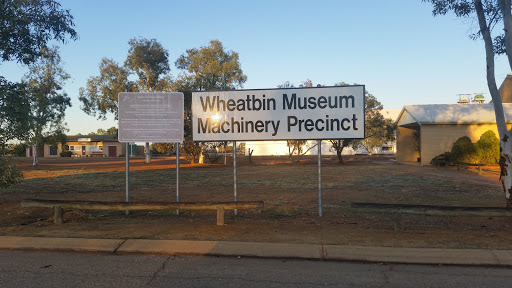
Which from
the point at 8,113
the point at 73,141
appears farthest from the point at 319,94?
the point at 73,141

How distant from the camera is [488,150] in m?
27.0

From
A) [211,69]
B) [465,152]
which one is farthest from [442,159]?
[211,69]

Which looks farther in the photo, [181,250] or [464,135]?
[464,135]

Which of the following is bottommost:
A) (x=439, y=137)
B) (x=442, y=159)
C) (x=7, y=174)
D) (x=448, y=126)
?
(x=442, y=159)

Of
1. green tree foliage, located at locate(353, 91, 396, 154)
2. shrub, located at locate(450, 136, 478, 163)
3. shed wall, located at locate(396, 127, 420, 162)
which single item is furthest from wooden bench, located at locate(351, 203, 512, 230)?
shed wall, located at locate(396, 127, 420, 162)

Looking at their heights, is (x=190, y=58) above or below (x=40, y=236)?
above

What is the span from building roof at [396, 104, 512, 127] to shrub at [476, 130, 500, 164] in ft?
7.11

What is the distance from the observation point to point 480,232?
7645 mm

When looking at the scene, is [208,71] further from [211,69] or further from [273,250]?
[273,250]

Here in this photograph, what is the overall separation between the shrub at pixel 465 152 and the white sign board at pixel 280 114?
841 inches

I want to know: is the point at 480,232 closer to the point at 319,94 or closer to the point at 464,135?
the point at 319,94

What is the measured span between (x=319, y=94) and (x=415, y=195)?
20.4 feet

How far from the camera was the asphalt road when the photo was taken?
201 inches

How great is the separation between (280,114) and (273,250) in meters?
3.98
